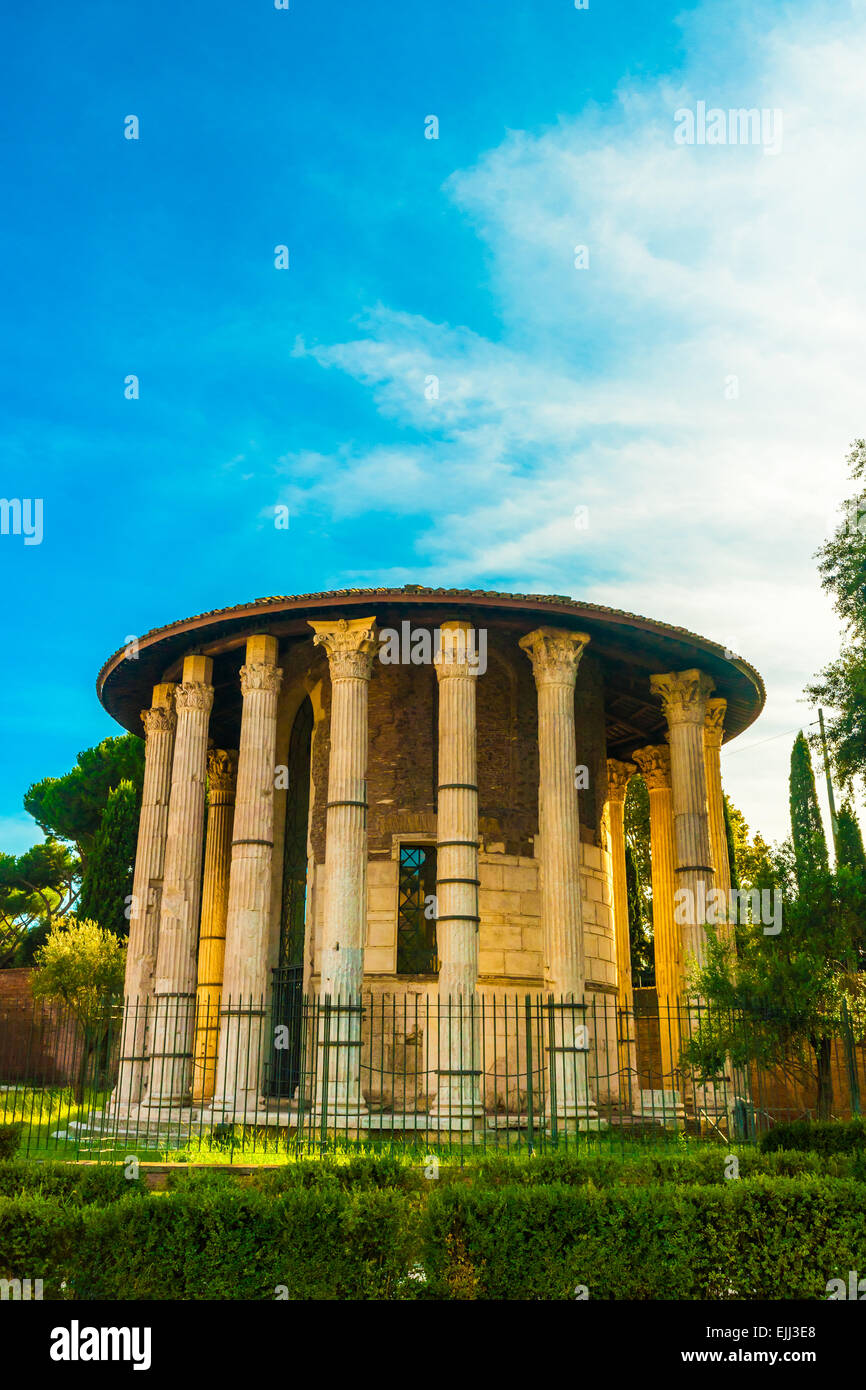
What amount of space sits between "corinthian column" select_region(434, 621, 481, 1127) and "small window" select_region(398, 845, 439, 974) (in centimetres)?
162

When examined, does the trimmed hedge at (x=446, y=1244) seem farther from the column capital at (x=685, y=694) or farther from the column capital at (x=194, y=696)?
the column capital at (x=685, y=694)

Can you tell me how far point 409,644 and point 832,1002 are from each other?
26.2 feet

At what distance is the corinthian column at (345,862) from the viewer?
15219mm

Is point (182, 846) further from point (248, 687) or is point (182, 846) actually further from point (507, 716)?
point (507, 716)

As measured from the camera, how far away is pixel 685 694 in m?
19.3

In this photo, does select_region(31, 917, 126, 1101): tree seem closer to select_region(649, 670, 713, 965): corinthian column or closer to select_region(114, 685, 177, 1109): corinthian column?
select_region(114, 685, 177, 1109): corinthian column

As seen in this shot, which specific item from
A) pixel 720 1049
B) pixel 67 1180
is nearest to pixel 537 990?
pixel 720 1049

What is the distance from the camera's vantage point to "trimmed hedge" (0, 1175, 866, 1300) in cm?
700

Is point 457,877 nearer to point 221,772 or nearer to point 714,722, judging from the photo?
point 714,722

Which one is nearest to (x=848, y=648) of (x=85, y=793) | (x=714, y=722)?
(x=714, y=722)

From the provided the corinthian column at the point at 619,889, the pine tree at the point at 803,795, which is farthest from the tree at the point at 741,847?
the corinthian column at the point at 619,889

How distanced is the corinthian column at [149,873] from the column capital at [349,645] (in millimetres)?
4287

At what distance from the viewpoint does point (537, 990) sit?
1791 cm

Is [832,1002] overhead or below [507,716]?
below
